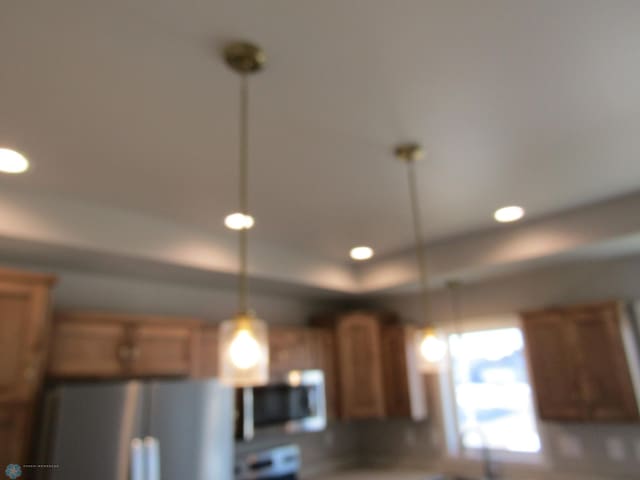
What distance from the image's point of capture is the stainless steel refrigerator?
2238 millimetres

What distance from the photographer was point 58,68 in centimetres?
155

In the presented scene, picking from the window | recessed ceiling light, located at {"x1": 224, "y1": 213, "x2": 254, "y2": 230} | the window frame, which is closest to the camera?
recessed ceiling light, located at {"x1": 224, "y1": 213, "x2": 254, "y2": 230}

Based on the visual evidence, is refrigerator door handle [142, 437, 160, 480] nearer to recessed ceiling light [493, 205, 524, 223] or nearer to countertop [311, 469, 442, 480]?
countertop [311, 469, 442, 480]

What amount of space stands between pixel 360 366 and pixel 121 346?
6.99ft

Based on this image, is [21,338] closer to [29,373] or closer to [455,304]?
[29,373]

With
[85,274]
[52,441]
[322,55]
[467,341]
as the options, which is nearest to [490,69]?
[322,55]

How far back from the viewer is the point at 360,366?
13.7 feet

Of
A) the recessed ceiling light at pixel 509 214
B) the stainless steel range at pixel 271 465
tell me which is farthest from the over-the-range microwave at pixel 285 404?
the recessed ceiling light at pixel 509 214

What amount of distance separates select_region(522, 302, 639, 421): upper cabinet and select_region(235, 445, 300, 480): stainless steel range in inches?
78.1

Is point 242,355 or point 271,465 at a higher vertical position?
point 242,355

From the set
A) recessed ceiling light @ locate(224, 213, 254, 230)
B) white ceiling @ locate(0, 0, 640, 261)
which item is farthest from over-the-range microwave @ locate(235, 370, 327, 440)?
white ceiling @ locate(0, 0, 640, 261)

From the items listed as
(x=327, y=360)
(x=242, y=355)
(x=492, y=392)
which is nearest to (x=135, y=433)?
(x=242, y=355)

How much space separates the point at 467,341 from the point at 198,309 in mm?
2438

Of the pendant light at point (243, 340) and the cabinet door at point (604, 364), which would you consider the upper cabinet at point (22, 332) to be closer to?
the pendant light at point (243, 340)
